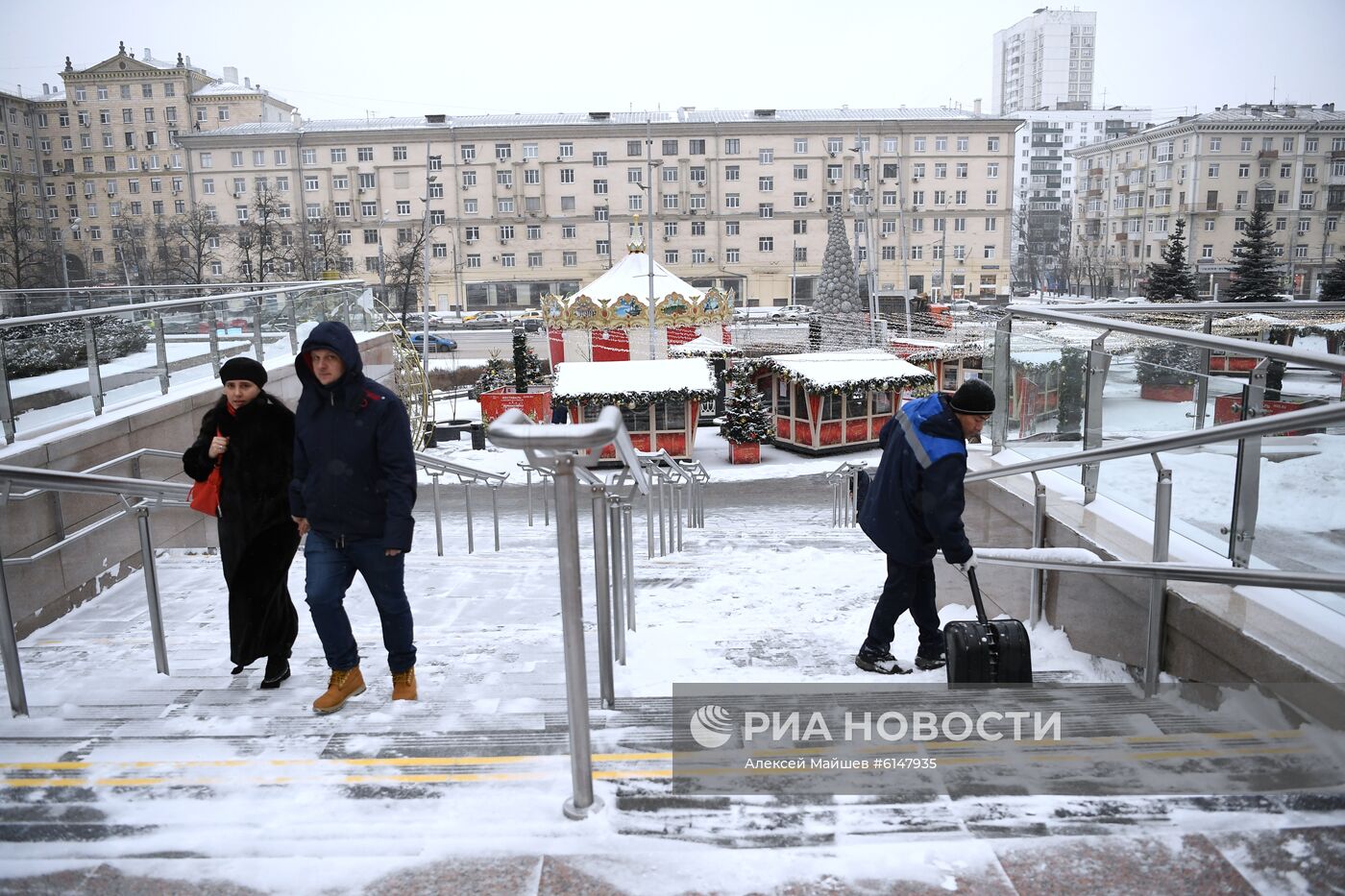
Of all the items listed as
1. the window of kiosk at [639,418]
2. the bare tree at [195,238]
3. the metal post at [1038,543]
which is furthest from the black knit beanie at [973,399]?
the bare tree at [195,238]

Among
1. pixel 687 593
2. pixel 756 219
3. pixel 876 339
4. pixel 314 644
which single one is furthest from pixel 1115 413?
pixel 756 219

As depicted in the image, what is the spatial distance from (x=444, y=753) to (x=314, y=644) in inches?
73.5

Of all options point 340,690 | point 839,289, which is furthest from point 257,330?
point 839,289

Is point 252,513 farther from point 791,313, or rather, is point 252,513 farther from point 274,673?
point 791,313

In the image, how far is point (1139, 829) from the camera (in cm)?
262

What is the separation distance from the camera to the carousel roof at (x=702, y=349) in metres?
29.2

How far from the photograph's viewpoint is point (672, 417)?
77.5 feet

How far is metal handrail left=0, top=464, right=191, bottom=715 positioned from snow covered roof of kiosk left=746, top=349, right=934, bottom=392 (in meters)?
19.5

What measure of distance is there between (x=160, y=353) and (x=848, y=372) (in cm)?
1771

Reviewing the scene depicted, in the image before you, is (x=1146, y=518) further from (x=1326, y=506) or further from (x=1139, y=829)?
(x=1139, y=829)

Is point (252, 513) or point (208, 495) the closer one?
point (252, 513)

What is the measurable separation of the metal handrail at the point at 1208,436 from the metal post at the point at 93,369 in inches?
262

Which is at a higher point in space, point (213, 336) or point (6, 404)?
point (213, 336)

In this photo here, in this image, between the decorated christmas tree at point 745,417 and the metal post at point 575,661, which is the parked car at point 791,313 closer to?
the decorated christmas tree at point 745,417
